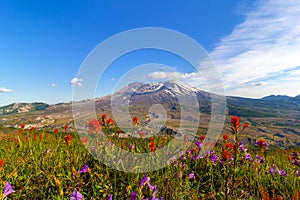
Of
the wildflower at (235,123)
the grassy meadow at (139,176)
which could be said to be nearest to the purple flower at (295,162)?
the grassy meadow at (139,176)

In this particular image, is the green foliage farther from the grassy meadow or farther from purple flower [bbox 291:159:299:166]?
purple flower [bbox 291:159:299:166]

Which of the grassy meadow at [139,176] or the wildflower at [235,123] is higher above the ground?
the wildflower at [235,123]

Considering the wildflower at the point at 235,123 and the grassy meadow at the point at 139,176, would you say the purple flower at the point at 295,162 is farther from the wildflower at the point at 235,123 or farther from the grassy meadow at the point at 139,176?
the wildflower at the point at 235,123

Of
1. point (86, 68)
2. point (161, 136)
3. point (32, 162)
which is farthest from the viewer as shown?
point (161, 136)

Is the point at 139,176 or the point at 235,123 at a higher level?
the point at 235,123

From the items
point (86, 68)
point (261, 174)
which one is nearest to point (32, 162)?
point (86, 68)

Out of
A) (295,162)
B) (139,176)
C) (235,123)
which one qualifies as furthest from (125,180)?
(295,162)

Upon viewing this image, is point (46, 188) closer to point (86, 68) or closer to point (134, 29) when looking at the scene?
point (86, 68)

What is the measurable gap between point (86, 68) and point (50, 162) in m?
1.91

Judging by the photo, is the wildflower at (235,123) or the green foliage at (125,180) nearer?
the wildflower at (235,123)

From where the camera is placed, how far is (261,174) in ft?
12.0

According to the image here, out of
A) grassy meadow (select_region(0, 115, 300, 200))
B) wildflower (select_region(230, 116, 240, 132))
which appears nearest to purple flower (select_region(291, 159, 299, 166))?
grassy meadow (select_region(0, 115, 300, 200))

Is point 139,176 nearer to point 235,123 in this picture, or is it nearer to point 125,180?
point 125,180

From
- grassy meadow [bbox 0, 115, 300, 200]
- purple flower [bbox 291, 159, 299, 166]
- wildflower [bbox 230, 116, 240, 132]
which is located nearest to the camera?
wildflower [bbox 230, 116, 240, 132]
